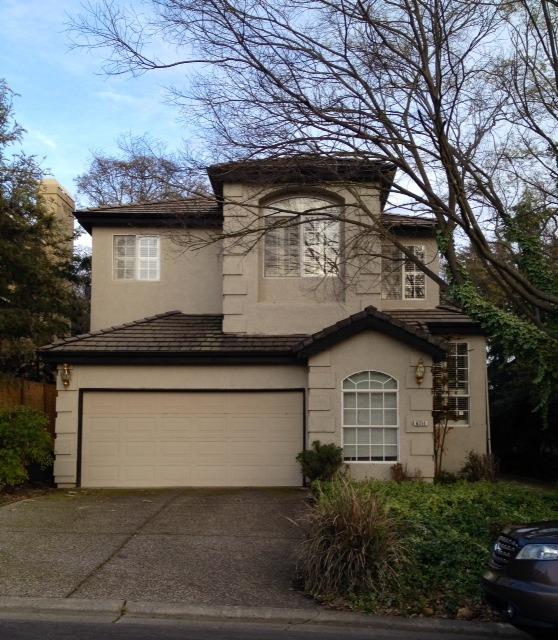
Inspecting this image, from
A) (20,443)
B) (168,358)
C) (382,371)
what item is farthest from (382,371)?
(20,443)

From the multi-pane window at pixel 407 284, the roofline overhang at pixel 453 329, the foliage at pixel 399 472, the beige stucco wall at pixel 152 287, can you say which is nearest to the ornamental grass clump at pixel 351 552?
the foliage at pixel 399 472

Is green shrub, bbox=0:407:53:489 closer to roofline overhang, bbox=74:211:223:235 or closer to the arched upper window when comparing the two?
roofline overhang, bbox=74:211:223:235

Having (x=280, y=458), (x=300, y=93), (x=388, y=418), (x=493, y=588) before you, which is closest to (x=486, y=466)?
(x=388, y=418)

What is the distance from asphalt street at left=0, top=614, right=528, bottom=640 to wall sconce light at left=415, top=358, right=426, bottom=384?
812cm

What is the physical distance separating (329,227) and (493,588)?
1109 cm

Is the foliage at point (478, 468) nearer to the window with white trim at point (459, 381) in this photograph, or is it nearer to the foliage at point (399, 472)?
the window with white trim at point (459, 381)

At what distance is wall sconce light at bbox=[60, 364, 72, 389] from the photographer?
616 inches

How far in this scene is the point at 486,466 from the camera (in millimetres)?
16422

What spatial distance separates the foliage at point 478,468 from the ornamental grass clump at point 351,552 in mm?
9027

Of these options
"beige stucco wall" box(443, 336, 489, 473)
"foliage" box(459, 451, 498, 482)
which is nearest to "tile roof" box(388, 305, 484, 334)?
"beige stucco wall" box(443, 336, 489, 473)

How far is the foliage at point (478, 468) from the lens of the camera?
1638 centimetres

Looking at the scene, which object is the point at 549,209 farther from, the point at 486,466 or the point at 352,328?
the point at 486,466

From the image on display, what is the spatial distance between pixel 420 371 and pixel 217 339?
14.4 feet

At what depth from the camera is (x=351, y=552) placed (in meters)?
7.65
